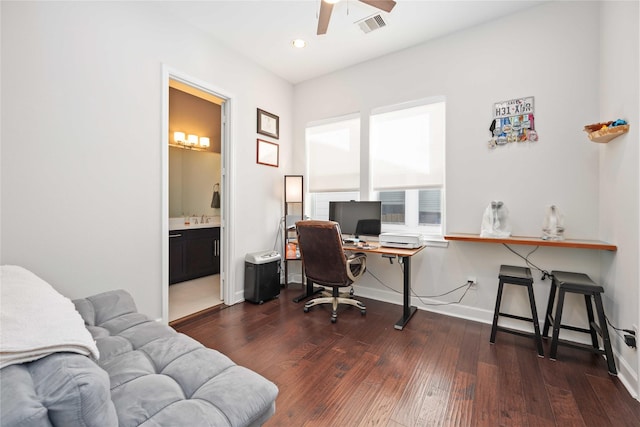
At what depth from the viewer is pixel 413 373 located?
1917mm

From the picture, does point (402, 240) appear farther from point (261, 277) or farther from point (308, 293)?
point (261, 277)

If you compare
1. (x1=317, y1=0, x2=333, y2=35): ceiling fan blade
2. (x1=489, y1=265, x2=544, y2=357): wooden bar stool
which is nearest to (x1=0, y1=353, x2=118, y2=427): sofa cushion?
(x1=317, y1=0, x2=333, y2=35): ceiling fan blade

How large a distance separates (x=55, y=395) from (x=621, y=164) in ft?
10.6

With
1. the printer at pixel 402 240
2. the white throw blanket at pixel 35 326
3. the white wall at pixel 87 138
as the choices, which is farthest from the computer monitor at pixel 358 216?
the white throw blanket at pixel 35 326

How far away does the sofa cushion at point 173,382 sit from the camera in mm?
967

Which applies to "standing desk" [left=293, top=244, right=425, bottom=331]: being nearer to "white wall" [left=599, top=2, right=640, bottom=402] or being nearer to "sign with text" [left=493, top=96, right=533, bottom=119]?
"white wall" [left=599, top=2, right=640, bottom=402]

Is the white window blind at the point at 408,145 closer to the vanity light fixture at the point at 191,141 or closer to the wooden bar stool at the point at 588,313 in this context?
the wooden bar stool at the point at 588,313

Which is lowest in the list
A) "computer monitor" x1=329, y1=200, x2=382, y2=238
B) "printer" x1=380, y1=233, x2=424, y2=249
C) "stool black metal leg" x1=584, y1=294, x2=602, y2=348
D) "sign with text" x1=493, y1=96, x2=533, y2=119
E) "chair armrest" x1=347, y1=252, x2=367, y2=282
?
"stool black metal leg" x1=584, y1=294, x2=602, y2=348

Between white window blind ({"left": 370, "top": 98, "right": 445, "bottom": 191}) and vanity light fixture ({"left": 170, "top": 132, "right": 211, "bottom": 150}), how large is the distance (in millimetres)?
2921

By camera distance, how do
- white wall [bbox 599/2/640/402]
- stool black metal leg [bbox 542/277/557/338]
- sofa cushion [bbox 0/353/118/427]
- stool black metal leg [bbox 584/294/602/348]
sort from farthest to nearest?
stool black metal leg [bbox 542/277/557/338] → stool black metal leg [bbox 584/294/602/348] → white wall [bbox 599/2/640/402] → sofa cushion [bbox 0/353/118/427]

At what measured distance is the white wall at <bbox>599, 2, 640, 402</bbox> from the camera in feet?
5.68

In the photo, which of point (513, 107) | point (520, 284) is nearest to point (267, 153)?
point (513, 107)

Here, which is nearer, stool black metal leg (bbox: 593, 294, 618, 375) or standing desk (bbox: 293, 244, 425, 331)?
stool black metal leg (bbox: 593, 294, 618, 375)

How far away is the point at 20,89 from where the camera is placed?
70.5 inches
